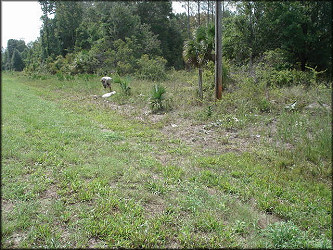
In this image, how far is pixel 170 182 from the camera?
156 inches

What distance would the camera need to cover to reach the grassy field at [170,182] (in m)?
2.69

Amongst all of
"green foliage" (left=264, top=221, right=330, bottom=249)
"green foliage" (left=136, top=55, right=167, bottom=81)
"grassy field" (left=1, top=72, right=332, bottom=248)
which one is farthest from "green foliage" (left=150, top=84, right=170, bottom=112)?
"green foliage" (left=136, top=55, right=167, bottom=81)

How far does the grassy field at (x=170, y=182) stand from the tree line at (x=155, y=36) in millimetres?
1773

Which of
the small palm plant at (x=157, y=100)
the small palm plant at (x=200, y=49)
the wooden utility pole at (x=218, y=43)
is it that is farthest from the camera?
the small palm plant at (x=200, y=49)

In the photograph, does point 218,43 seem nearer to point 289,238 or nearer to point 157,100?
point 157,100

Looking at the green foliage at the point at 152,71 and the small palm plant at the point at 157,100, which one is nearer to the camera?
the small palm plant at the point at 157,100

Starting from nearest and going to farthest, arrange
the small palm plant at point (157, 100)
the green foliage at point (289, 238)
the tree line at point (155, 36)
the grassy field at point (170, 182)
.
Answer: the green foliage at point (289, 238), the grassy field at point (170, 182), the small palm plant at point (157, 100), the tree line at point (155, 36)

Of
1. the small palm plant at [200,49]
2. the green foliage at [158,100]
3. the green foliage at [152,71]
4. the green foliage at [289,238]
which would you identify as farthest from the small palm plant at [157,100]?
the green foliage at [152,71]

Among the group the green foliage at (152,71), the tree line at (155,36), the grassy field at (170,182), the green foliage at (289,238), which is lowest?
the green foliage at (289,238)

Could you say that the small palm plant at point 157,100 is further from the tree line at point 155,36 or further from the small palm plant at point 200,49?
the tree line at point 155,36

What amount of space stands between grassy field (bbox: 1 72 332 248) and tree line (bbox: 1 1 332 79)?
1773mm

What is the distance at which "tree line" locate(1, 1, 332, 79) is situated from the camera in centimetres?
1418

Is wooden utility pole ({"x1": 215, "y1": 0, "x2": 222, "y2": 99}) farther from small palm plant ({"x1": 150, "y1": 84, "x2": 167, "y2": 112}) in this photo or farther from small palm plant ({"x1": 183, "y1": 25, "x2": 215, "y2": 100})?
small palm plant ({"x1": 150, "y1": 84, "x2": 167, "y2": 112})

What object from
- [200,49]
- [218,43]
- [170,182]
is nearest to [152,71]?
[200,49]
